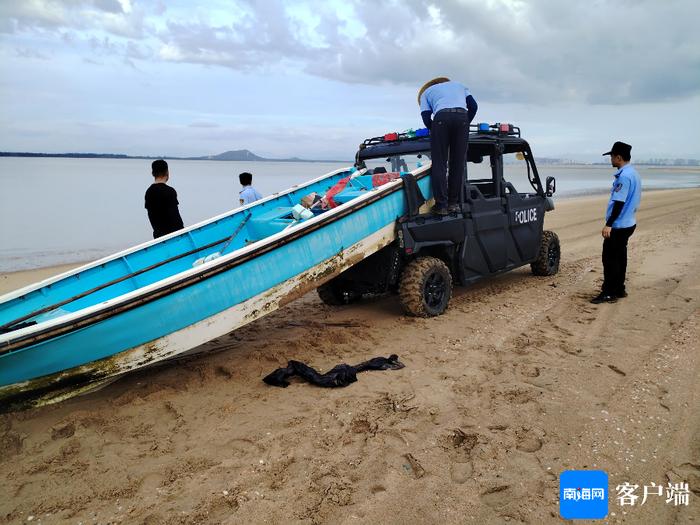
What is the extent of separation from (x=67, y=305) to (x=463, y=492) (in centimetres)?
382

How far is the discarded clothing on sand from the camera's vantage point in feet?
12.8

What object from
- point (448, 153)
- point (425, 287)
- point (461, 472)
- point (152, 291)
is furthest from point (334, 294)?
point (461, 472)

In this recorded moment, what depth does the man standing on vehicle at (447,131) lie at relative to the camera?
5.15 m

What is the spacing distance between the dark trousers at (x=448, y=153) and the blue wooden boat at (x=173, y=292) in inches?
7.9

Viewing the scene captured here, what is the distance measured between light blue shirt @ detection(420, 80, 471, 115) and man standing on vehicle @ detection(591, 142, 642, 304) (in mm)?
2011

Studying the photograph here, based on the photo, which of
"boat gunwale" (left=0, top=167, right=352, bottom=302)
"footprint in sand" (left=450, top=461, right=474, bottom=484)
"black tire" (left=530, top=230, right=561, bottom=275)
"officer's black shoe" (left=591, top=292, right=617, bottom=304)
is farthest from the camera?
"black tire" (left=530, top=230, right=561, bottom=275)

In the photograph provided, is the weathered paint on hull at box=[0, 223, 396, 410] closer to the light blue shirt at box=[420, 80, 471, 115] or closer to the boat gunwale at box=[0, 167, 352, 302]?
the boat gunwale at box=[0, 167, 352, 302]

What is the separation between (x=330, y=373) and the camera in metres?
4.03

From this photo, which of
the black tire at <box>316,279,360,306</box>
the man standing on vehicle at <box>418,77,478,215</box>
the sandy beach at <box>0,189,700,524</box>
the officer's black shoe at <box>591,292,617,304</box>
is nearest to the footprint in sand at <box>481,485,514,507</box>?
the sandy beach at <box>0,189,700,524</box>

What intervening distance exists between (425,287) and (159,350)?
2.88 m

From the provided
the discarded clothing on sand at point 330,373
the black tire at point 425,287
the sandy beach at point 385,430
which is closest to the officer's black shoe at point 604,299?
the sandy beach at point 385,430

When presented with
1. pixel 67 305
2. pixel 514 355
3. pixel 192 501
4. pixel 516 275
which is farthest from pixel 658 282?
pixel 67 305

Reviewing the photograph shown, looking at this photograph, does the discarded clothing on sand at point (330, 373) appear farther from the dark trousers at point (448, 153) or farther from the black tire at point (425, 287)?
the dark trousers at point (448, 153)

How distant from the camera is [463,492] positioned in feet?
8.57
